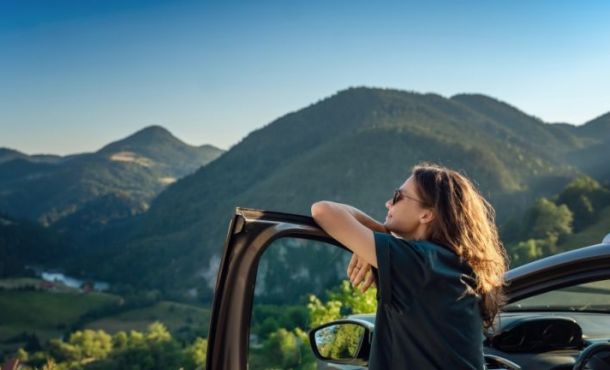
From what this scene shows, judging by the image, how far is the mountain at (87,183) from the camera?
123 metres

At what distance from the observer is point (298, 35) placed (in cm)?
11431

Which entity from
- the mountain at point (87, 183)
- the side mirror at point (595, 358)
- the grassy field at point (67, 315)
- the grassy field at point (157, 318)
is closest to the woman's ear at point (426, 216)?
the side mirror at point (595, 358)

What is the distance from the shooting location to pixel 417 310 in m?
1.28

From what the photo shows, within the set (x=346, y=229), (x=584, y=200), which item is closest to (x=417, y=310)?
(x=346, y=229)

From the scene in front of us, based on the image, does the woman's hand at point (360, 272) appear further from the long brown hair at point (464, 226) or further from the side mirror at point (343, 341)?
the side mirror at point (343, 341)

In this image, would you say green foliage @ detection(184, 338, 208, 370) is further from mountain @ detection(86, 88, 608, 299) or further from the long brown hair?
mountain @ detection(86, 88, 608, 299)

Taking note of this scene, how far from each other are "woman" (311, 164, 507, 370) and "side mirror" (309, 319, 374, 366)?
38 cm

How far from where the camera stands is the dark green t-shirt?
4.16 feet

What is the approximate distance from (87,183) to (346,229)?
460 feet

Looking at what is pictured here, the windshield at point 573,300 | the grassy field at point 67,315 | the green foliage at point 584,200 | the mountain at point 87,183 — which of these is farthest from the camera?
the mountain at point 87,183

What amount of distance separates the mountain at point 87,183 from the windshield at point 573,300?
10938 centimetres

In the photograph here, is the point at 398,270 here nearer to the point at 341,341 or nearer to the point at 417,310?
the point at 417,310

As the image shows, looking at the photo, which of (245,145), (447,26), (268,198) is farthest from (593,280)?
(245,145)

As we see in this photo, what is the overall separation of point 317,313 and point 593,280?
6.22 meters
